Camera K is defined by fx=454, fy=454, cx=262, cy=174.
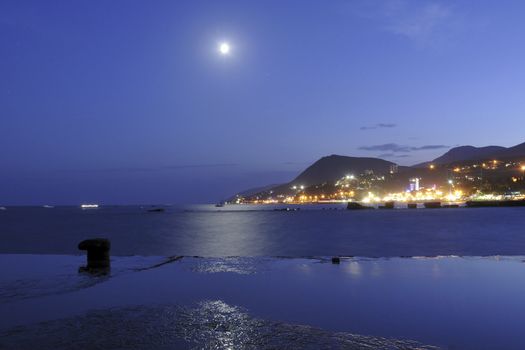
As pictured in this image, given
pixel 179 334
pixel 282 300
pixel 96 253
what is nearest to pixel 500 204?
pixel 96 253

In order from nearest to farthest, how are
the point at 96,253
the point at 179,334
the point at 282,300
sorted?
the point at 179,334 → the point at 282,300 → the point at 96,253

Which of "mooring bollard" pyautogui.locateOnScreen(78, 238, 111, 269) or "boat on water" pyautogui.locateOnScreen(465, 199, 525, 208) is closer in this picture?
"mooring bollard" pyautogui.locateOnScreen(78, 238, 111, 269)

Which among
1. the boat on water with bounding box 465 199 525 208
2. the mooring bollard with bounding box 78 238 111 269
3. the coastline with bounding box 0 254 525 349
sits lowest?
the boat on water with bounding box 465 199 525 208

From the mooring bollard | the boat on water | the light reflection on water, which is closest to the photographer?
the light reflection on water

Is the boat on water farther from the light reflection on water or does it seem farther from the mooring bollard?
the light reflection on water

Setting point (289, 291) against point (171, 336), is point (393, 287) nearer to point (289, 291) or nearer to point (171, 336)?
point (289, 291)

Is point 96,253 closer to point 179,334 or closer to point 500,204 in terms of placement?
point 179,334

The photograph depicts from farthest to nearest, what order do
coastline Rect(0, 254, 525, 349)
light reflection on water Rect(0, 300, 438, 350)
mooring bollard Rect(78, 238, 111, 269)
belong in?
mooring bollard Rect(78, 238, 111, 269) < coastline Rect(0, 254, 525, 349) < light reflection on water Rect(0, 300, 438, 350)

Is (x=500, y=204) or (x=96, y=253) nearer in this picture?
(x=96, y=253)

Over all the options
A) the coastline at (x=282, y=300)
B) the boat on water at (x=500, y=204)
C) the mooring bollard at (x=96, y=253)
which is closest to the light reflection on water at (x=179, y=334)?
the coastline at (x=282, y=300)

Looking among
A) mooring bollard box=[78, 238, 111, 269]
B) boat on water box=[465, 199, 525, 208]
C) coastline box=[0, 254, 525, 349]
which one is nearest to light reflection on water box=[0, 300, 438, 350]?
coastline box=[0, 254, 525, 349]

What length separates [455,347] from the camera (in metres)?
8.53

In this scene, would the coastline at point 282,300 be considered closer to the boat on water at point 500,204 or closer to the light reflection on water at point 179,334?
the light reflection on water at point 179,334

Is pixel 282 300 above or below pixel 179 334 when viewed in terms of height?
below
